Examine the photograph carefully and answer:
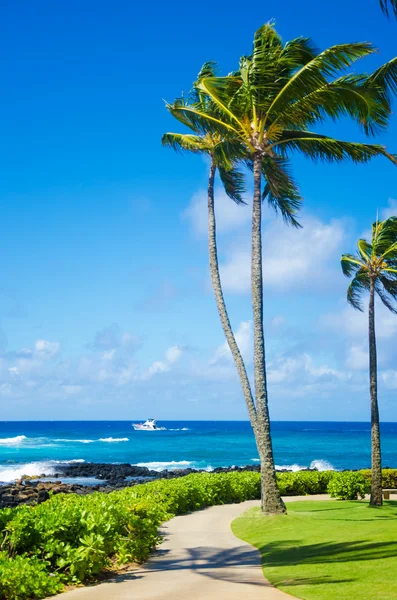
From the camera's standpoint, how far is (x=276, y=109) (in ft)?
56.7

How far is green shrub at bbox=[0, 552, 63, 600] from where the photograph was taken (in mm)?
8016

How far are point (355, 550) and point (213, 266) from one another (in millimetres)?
10711

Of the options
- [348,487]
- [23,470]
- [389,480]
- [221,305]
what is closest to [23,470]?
[23,470]

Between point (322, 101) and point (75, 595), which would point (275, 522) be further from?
point (322, 101)

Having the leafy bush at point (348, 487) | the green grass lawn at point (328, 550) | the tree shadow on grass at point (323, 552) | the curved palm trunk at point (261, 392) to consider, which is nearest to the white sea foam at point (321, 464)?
the leafy bush at point (348, 487)

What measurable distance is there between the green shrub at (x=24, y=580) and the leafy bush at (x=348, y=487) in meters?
16.4

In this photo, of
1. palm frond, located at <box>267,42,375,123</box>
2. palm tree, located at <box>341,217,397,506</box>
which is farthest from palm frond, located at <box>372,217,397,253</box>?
palm frond, located at <box>267,42,375,123</box>

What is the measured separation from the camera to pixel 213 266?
66.6 ft

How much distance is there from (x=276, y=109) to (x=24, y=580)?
537 inches

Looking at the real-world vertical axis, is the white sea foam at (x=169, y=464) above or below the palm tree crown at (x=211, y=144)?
below

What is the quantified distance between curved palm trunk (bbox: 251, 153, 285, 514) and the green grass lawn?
0.58m

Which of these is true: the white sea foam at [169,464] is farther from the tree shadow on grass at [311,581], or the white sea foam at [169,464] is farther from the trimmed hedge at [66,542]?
the tree shadow on grass at [311,581]

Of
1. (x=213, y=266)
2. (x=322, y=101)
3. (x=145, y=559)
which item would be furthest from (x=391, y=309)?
(x=145, y=559)

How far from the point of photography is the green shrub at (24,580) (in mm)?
8016
